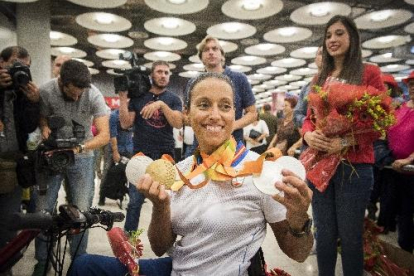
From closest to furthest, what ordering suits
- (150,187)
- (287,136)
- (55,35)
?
(150,187) < (287,136) < (55,35)

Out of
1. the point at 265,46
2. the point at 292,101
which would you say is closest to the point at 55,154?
the point at 292,101

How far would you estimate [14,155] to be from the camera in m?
2.20

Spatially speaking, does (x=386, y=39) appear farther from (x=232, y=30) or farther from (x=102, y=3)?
(x=102, y=3)

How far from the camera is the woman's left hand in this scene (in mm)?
823

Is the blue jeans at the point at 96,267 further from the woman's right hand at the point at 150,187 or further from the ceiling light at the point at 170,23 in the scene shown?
the ceiling light at the point at 170,23

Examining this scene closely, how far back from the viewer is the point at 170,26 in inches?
265

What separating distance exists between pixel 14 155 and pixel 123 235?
4.96 ft

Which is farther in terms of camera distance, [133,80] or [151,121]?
[151,121]

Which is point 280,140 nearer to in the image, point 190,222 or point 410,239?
point 410,239

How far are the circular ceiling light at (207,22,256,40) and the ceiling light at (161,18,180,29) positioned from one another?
0.84 meters

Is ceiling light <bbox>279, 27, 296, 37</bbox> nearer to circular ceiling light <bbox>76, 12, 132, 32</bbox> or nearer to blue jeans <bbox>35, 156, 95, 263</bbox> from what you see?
circular ceiling light <bbox>76, 12, 132, 32</bbox>

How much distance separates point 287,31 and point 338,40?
6214 millimetres

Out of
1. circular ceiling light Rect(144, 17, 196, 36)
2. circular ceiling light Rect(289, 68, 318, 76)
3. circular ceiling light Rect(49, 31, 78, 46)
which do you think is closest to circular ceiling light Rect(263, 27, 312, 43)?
circular ceiling light Rect(144, 17, 196, 36)

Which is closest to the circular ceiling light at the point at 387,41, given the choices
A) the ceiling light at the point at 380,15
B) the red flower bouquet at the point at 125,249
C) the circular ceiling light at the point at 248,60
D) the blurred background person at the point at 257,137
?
the ceiling light at the point at 380,15
